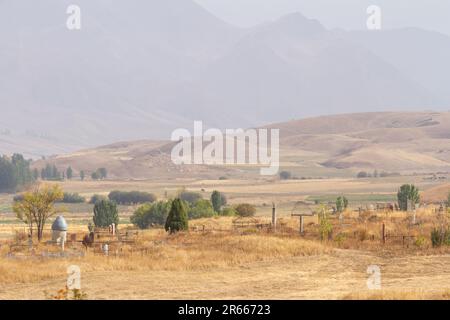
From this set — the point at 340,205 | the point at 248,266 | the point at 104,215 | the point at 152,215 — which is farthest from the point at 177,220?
the point at 104,215

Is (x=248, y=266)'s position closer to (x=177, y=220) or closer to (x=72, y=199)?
(x=177, y=220)

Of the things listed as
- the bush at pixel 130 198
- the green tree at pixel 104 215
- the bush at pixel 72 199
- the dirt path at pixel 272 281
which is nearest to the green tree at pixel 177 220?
the dirt path at pixel 272 281

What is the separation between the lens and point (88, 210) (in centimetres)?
15350

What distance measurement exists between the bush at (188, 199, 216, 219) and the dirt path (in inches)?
2056

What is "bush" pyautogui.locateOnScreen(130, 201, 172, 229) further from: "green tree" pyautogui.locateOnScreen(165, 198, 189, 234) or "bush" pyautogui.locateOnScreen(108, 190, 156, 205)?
"bush" pyautogui.locateOnScreen(108, 190, 156, 205)

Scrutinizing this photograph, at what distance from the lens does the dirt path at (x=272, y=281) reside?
3309 cm

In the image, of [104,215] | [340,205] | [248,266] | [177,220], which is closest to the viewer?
[248,266]

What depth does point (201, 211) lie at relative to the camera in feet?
315

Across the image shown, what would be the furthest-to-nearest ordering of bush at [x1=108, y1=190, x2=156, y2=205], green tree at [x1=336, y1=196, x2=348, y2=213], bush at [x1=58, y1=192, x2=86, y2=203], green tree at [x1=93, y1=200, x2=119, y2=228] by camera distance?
bush at [x1=108, y1=190, x2=156, y2=205] → bush at [x1=58, y1=192, x2=86, y2=203] → green tree at [x1=93, y1=200, x2=119, y2=228] → green tree at [x1=336, y1=196, x2=348, y2=213]

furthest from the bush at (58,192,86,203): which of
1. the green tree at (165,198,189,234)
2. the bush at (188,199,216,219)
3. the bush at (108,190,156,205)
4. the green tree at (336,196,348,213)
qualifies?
the green tree at (165,198,189,234)

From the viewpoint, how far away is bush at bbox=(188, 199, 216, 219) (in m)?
94.1

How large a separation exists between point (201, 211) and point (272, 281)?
59999mm
